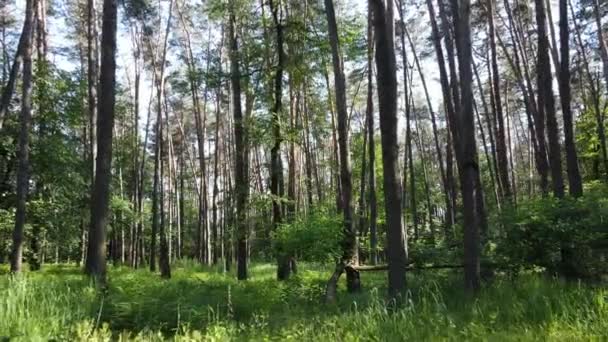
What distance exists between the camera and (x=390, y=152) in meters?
6.50

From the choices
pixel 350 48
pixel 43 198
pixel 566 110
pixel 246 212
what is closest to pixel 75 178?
pixel 43 198

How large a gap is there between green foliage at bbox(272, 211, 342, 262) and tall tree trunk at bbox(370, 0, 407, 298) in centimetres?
225

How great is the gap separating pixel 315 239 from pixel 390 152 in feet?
8.96

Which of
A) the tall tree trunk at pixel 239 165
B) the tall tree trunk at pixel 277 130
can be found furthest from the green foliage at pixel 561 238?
the tall tree trunk at pixel 239 165

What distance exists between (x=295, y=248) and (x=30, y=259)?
1410cm

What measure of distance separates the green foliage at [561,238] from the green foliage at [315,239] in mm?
2946

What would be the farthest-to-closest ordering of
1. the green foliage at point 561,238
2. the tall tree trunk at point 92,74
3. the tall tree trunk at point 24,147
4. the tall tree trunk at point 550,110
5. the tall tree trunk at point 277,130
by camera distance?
the tall tree trunk at point 92,74
the tall tree trunk at point 277,130
the tall tree trunk at point 24,147
the tall tree trunk at point 550,110
the green foliage at point 561,238

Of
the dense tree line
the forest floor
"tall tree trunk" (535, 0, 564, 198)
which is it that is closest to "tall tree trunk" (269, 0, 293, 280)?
the dense tree line

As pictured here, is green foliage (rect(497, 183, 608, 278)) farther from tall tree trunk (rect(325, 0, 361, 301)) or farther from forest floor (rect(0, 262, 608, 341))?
tall tree trunk (rect(325, 0, 361, 301))

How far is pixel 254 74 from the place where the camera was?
525 inches

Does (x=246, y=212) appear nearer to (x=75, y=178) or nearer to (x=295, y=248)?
(x=295, y=248)

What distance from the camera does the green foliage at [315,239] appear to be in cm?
845

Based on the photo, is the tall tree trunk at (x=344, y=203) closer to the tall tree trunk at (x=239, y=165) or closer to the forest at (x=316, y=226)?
the forest at (x=316, y=226)

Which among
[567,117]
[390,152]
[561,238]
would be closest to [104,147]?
[390,152]
